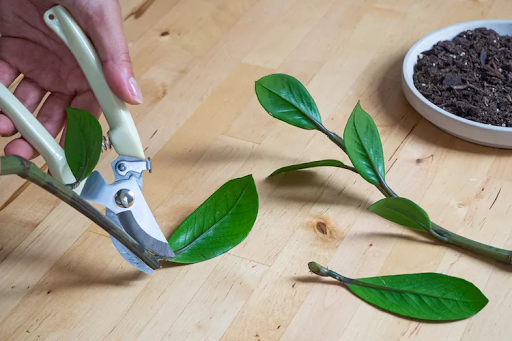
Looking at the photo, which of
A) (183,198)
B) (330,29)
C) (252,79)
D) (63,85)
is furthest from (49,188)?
(330,29)

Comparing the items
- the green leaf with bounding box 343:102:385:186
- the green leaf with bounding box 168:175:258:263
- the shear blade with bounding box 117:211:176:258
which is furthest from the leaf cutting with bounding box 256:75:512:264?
the shear blade with bounding box 117:211:176:258

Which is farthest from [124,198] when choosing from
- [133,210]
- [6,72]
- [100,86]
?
[6,72]

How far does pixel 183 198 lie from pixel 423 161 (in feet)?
1.00

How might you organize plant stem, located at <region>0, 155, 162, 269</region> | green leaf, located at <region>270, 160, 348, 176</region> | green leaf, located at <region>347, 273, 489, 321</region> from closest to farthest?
1. plant stem, located at <region>0, 155, 162, 269</region>
2. green leaf, located at <region>347, 273, 489, 321</region>
3. green leaf, located at <region>270, 160, 348, 176</region>

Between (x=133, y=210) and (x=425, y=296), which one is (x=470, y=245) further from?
(x=133, y=210)

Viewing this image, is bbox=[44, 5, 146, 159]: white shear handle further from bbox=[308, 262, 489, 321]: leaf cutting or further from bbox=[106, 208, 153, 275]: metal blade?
bbox=[308, 262, 489, 321]: leaf cutting

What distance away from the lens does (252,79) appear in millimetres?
967

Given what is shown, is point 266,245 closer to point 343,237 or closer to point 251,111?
point 343,237

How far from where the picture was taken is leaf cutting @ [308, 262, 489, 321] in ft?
2.06

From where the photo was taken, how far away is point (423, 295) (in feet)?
2.09

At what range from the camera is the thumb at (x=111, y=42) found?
0.69 m

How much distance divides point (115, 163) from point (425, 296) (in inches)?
13.6

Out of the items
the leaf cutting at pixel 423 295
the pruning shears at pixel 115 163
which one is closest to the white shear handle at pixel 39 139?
the pruning shears at pixel 115 163

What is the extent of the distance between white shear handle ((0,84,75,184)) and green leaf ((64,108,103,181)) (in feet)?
0.23
